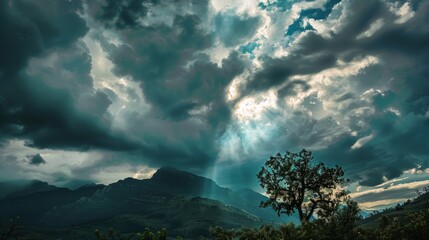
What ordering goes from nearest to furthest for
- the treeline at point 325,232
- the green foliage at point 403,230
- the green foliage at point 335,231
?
the treeline at point 325,232 < the green foliage at point 335,231 < the green foliage at point 403,230

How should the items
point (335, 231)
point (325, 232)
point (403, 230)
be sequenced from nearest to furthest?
point (325, 232) < point (335, 231) < point (403, 230)

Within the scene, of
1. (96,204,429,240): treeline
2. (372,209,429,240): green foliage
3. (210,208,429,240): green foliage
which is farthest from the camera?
(372,209,429,240): green foliage

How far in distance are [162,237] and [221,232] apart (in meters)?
11.8

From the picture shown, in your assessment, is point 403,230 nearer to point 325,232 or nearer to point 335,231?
point 335,231

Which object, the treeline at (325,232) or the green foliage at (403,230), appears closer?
the treeline at (325,232)

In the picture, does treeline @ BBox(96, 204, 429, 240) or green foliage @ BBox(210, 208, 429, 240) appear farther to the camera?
green foliage @ BBox(210, 208, 429, 240)

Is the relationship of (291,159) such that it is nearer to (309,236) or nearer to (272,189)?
(272,189)

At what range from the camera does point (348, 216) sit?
5191cm

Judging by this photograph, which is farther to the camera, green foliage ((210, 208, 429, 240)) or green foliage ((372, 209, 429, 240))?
green foliage ((372, 209, 429, 240))

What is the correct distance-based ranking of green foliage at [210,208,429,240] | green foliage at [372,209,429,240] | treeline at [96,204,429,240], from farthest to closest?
green foliage at [372,209,429,240] < green foliage at [210,208,429,240] < treeline at [96,204,429,240]

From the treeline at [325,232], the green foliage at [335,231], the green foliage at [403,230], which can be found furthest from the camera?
the green foliage at [403,230]

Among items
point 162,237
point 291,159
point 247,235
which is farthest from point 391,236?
point 162,237

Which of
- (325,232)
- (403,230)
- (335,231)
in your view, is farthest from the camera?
(403,230)

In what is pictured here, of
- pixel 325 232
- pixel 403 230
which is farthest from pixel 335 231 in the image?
pixel 403 230
